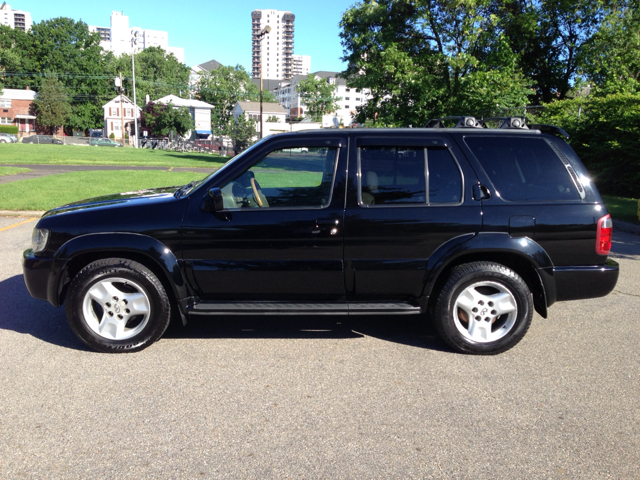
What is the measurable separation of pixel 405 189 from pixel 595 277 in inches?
66.8

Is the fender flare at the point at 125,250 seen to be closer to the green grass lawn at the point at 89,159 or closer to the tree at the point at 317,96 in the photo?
the green grass lawn at the point at 89,159

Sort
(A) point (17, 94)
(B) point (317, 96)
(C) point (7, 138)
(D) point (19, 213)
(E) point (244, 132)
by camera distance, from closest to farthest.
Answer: (D) point (19, 213) → (E) point (244, 132) → (C) point (7, 138) → (A) point (17, 94) → (B) point (317, 96)

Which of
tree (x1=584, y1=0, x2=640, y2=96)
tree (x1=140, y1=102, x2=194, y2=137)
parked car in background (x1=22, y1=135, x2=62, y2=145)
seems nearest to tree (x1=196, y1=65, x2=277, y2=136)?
tree (x1=140, y1=102, x2=194, y2=137)

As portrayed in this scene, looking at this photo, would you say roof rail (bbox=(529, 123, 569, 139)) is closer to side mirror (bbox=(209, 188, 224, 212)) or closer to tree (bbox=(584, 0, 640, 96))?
side mirror (bbox=(209, 188, 224, 212))

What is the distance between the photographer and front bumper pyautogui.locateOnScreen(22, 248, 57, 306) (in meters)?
4.25

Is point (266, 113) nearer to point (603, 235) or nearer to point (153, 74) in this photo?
point (153, 74)

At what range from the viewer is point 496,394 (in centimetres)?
366

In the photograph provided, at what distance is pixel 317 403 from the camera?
3.51 metres

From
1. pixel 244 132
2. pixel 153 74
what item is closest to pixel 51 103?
pixel 153 74

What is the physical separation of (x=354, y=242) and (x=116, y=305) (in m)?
1.98

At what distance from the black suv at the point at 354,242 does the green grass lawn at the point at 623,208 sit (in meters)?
8.25

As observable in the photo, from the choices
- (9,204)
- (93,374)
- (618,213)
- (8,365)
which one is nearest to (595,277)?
(93,374)

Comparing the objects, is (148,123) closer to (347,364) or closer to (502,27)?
(502,27)

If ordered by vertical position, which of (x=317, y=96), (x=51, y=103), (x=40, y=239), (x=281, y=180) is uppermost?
(x=317, y=96)
